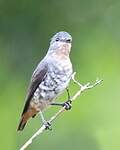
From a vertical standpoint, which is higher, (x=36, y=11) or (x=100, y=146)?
(x=36, y=11)

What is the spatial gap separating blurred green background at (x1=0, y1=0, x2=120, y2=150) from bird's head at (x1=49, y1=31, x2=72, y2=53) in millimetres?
1378

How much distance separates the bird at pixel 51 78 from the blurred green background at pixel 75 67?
112cm

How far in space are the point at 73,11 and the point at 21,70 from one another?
24.4 inches

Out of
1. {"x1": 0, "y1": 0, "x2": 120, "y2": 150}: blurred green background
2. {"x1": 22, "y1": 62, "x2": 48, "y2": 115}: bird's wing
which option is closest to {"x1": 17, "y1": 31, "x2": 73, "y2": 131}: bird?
{"x1": 22, "y1": 62, "x2": 48, "y2": 115}: bird's wing

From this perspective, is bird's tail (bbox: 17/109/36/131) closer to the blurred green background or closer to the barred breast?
the barred breast

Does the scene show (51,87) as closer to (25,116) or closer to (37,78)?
(37,78)

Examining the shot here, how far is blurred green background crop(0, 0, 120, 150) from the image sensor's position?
5.33 m

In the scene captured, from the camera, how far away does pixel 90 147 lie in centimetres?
539

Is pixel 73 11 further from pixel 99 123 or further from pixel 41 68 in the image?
pixel 41 68

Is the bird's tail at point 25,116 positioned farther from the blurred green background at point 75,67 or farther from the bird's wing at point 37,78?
the blurred green background at point 75,67

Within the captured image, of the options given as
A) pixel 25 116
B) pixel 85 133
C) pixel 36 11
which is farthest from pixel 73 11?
pixel 25 116

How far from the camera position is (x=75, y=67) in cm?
566

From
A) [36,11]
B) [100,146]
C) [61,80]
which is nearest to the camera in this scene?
[61,80]

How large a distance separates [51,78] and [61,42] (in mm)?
275
